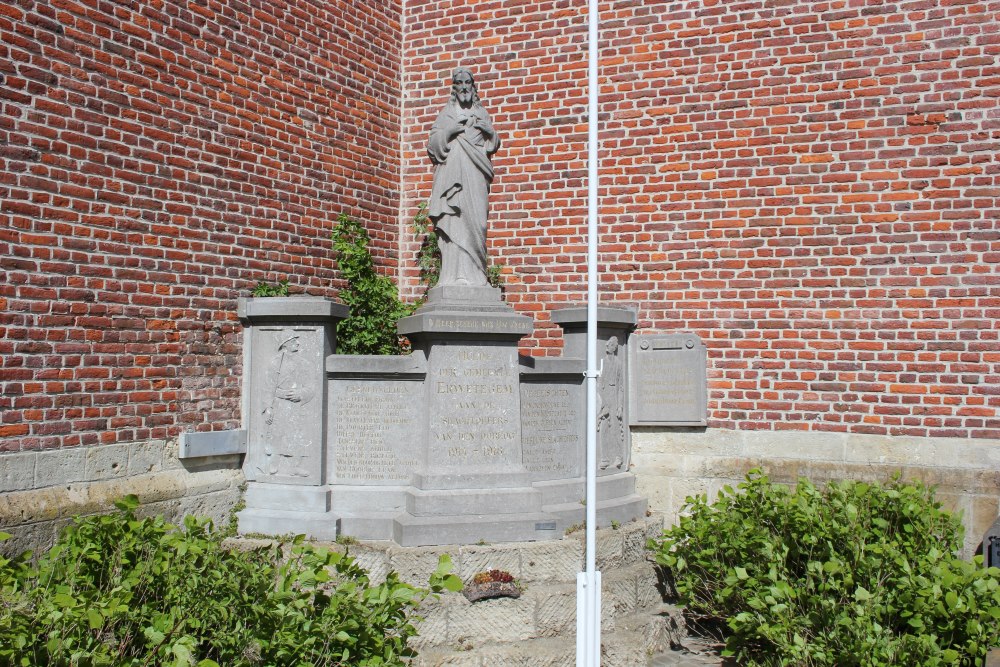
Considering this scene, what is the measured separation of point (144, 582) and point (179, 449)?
291cm

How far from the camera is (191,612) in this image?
12.4 ft

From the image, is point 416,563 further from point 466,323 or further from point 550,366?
point 550,366

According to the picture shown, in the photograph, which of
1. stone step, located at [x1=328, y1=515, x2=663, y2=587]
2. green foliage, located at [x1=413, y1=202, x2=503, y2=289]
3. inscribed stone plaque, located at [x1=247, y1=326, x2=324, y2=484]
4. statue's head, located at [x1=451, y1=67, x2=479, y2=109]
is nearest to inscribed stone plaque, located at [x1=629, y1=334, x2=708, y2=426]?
stone step, located at [x1=328, y1=515, x2=663, y2=587]

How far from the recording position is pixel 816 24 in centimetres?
788

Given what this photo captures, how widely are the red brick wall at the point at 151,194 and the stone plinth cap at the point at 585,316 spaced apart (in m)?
2.63

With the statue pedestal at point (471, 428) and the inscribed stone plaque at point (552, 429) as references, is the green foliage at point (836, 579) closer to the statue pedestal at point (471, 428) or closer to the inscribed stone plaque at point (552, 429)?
the inscribed stone plaque at point (552, 429)

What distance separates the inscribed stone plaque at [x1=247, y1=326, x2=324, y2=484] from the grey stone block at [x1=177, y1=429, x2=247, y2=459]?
0.43 feet

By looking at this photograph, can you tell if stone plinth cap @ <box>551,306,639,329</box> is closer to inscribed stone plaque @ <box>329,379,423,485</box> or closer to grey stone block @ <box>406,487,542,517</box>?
inscribed stone plaque @ <box>329,379,423,485</box>

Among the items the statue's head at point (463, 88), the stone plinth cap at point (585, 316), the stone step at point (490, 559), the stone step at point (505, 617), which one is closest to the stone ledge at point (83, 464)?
the stone step at point (490, 559)

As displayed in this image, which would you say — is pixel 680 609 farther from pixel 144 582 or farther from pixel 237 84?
pixel 237 84

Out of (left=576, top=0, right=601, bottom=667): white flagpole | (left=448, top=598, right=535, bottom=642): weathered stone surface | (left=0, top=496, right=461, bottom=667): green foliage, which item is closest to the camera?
(left=0, top=496, right=461, bottom=667): green foliage

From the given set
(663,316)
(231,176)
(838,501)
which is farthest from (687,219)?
(231,176)

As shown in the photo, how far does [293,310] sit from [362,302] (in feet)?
7.22

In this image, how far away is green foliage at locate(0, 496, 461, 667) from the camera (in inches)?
131
